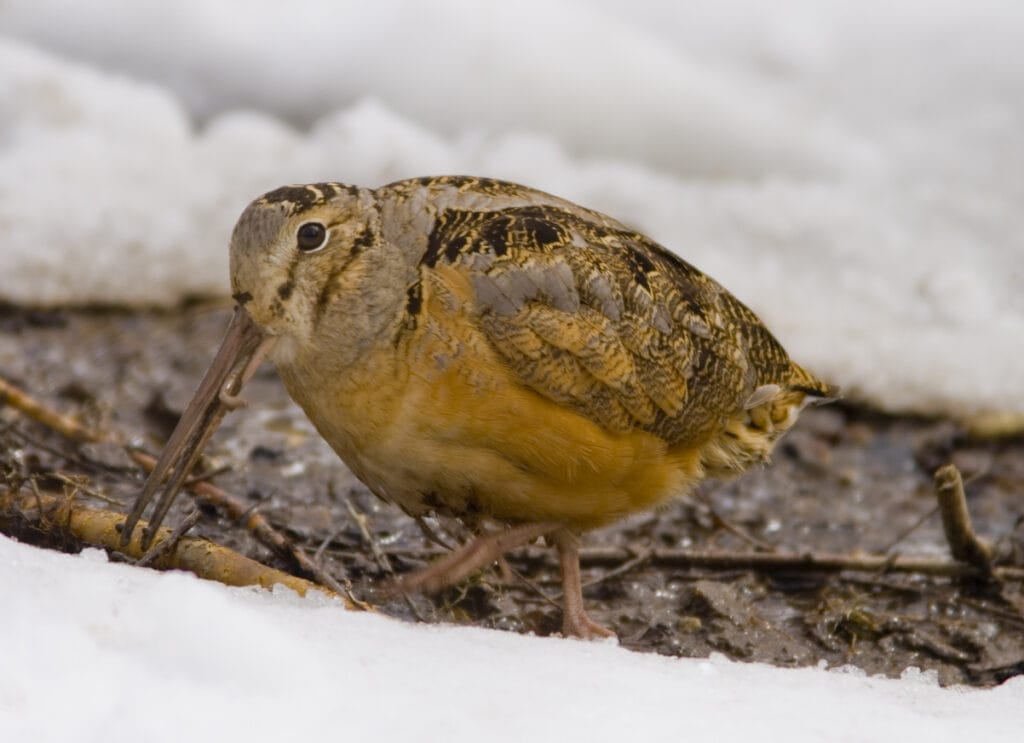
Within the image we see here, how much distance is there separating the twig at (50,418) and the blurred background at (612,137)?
1.92 m

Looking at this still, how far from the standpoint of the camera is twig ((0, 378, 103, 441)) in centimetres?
438

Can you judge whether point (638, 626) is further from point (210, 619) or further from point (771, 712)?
point (210, 619)

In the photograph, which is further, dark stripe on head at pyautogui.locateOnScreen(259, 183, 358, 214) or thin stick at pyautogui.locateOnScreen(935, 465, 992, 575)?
thin stick at pyautogui.locateOnScreen(935, 465, 992, 575)

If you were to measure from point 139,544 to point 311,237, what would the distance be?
822mm

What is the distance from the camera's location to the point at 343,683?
270 cm

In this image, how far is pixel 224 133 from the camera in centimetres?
721

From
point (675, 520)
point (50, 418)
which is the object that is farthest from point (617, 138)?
point (50, 418)

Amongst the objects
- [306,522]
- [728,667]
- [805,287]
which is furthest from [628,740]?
[805,287]

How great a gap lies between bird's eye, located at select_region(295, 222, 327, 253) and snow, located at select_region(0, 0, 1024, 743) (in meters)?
3.06

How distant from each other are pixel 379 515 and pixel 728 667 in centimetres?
159

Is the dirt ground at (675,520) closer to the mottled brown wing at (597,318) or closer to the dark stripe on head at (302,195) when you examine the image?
the mottled brown wing at (597,318)

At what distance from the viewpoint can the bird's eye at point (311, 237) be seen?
3.39m

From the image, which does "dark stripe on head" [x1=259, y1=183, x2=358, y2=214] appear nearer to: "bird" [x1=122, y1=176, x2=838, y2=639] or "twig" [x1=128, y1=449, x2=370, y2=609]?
"bird" [x1=122, y1=176, x2=838, y2=639]

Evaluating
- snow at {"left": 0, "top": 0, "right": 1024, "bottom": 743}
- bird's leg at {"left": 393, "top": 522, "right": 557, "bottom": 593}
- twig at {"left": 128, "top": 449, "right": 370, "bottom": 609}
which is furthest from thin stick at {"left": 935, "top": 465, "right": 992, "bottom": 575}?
twig at {"left": 128, "top": 449, "right": 370, "bottom": 609}
